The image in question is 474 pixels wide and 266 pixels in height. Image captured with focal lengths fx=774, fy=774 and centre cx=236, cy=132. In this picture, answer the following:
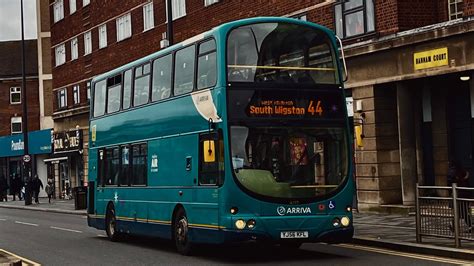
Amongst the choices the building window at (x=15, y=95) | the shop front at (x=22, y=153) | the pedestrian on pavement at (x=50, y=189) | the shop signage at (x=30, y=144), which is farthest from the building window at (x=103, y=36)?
the building window at (x=15, y=95)

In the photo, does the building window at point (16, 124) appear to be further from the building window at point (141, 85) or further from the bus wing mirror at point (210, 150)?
the bus wing mirror at point (210, 150)

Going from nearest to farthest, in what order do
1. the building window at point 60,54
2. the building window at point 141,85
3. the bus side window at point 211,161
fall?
the bus side window at point 211,161, the building window at point 141,85, the building window at point 60,54

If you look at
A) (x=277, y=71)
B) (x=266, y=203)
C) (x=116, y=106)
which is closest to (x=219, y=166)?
(x=266, y=203)

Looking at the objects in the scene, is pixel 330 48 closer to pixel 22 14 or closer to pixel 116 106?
pixel 116 106

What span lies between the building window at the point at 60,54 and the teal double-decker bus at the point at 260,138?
36.6m

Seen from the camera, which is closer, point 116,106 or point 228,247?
point 228,247

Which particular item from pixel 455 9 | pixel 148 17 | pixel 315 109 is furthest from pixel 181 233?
pixel 148 17

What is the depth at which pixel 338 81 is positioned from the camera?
13.4 m

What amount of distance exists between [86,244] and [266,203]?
6.39m

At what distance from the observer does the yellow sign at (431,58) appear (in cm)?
1967

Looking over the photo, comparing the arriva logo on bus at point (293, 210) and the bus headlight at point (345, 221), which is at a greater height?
the arriva logo on bus at point (293, 210)

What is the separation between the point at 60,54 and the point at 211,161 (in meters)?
39.4

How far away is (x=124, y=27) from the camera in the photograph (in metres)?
40.3

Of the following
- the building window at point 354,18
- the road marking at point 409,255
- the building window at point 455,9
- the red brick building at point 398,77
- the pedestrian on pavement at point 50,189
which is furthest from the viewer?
the pedestrian on pavement at point 50,189
